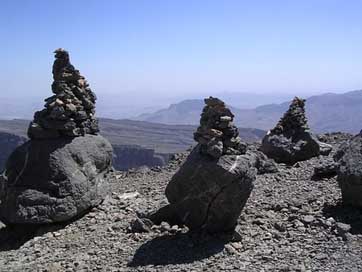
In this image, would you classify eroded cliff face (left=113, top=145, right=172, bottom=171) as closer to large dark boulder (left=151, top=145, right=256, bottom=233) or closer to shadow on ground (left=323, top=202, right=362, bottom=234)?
shadow on ground (left=323, top=202, right=362, bottom=234)

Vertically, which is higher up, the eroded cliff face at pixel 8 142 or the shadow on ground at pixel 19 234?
the shadow on ground at pixel 19 234

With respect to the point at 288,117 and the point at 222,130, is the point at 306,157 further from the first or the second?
the point at 222,130

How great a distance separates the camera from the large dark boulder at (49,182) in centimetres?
1596

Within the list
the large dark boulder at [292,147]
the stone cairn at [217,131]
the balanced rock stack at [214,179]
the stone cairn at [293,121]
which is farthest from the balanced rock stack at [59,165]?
the stone cairn at [293,121]

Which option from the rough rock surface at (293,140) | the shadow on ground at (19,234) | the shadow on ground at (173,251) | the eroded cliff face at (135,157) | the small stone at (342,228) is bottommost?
the eroded cliff face at (135,157)

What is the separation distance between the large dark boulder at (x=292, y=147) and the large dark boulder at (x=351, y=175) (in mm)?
7689

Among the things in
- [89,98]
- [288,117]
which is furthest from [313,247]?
[288,117]

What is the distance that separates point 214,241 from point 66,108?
287 inches

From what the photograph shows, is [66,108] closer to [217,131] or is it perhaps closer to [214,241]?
[217,131]

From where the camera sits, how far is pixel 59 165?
54.2 feet

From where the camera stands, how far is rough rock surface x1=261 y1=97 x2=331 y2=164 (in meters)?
23.6

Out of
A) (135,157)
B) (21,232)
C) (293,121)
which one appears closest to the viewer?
(21,232)

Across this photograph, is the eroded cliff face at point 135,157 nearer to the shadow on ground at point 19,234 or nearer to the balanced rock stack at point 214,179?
the shadow on ground at point 19,234

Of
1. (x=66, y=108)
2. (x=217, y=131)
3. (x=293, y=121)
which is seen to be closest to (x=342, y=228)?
(x=217, y=131)
